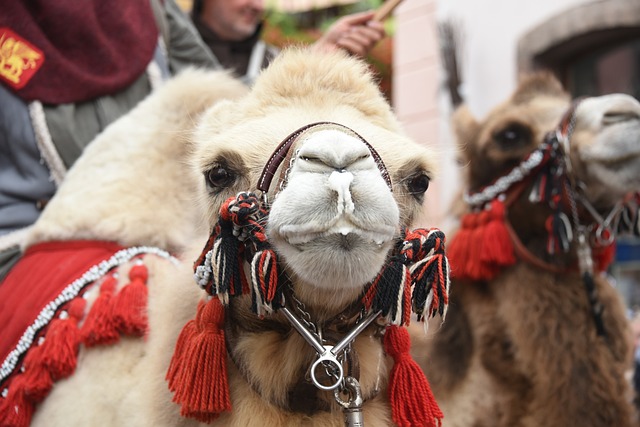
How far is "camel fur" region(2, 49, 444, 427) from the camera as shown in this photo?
62.2 inches

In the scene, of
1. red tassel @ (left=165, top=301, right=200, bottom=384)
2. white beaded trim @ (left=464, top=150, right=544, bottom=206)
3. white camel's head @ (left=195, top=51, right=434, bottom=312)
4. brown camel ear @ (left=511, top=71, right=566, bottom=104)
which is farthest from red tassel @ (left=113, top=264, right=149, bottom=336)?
brown camel ear @ (left=511, top=71, right=566, bottom=104)

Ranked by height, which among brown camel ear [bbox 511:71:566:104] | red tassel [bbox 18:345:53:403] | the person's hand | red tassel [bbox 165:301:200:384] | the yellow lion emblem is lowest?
brown camel ear [bbox 511:71:566:104]

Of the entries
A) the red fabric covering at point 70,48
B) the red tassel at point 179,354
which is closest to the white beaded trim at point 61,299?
the red tassel at point 179,354

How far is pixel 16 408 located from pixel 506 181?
7.47 ft

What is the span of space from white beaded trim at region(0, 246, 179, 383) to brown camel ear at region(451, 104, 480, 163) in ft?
6.43

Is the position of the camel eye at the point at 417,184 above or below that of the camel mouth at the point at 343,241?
below

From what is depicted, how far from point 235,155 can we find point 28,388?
0.91 metres

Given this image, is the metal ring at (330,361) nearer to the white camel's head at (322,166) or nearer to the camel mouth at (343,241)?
the white camel's head at (322,166)

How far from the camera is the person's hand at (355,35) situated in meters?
2.82

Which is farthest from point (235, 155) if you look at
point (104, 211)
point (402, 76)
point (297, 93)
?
point (402, 76)

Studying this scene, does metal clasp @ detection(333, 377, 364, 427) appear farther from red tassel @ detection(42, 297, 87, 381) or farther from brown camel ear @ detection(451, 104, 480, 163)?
brown camel ear @ detection(451, 104, 480, 163)

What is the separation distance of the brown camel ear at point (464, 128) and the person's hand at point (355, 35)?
3.99ft

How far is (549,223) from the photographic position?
337cm

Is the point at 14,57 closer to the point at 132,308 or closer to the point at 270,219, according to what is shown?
the point at 132,308
